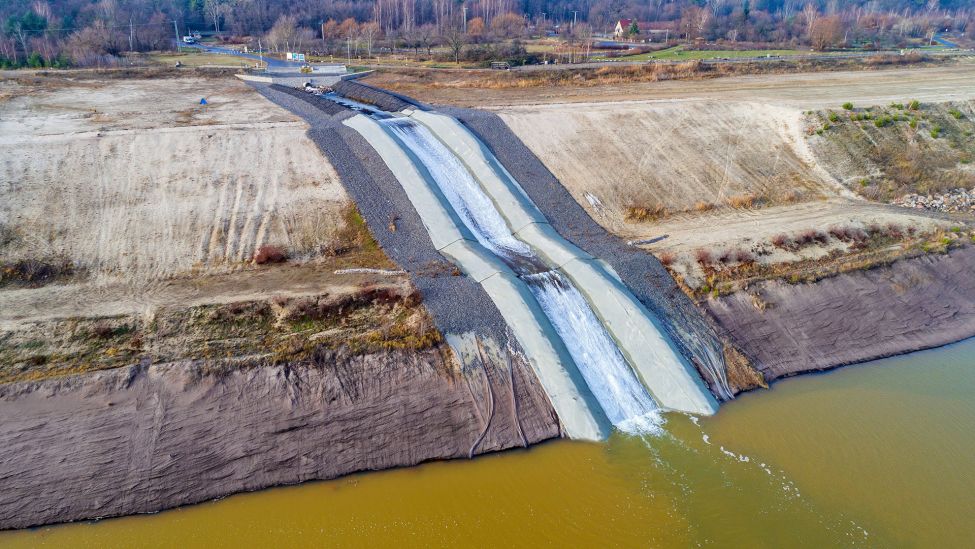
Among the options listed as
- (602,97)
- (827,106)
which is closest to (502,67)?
(602,97)

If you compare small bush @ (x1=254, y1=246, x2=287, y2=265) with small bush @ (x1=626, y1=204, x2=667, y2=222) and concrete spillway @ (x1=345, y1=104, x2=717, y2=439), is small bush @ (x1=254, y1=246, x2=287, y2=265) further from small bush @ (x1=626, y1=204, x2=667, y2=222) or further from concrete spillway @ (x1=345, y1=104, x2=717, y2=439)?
small bush @ (x1=626, y1=204, x2=667, y2=222)

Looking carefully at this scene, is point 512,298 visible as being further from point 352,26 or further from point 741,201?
point 352,26

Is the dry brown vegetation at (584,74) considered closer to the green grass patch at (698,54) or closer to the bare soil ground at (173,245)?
the green grass patch at (698,54)

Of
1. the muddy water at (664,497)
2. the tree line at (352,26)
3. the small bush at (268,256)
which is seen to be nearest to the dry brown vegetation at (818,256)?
the muddy water at (664,497)

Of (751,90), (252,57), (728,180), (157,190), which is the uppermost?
(252,57)

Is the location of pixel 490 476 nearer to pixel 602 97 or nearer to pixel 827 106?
pixel 602 97

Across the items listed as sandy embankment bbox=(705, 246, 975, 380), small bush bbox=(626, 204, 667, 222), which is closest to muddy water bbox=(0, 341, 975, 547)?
sandy embankment bbox=(705, 246, 975, 380)

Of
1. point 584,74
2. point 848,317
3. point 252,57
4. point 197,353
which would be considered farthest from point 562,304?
point 252,57
